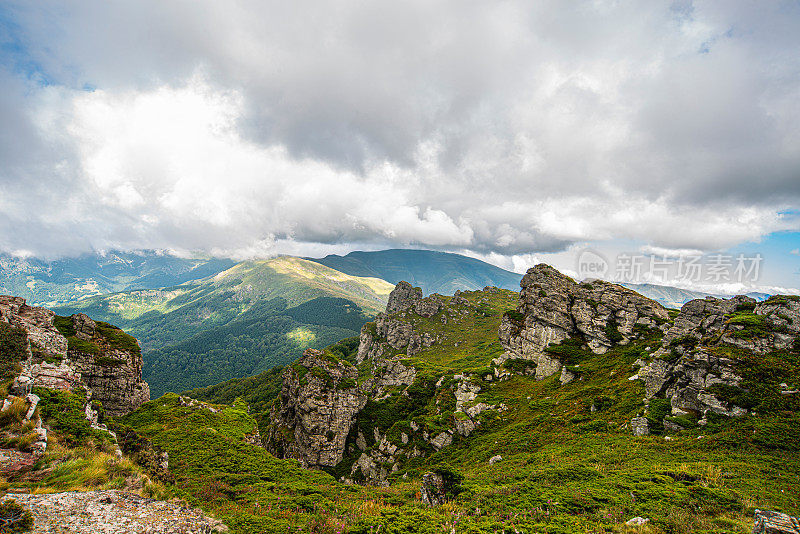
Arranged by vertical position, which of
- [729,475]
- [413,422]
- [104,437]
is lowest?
[413,422]

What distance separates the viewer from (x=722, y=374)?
2517 cm

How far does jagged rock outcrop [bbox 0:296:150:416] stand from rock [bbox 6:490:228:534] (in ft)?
50.0

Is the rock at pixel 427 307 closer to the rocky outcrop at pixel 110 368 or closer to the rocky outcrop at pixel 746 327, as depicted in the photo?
the rocky outcrop at pixel 746 327

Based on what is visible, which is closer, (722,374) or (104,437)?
(104,437)

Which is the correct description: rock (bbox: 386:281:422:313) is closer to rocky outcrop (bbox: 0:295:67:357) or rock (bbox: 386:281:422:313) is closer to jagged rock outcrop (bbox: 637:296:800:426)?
jagged rock outcrop (bbox: 637:296:800:426)

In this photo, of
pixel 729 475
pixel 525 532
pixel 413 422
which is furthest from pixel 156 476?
pixel 413 422

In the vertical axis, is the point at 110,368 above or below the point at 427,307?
below

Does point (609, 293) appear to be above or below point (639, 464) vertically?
above

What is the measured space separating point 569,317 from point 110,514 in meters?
60.9

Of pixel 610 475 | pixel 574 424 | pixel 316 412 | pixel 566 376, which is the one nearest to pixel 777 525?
pixel 610 475

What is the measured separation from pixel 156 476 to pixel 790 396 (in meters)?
45.0

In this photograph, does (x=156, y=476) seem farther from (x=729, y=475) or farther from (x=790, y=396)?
Result: (x=790, y=396)

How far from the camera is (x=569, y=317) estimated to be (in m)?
53.7

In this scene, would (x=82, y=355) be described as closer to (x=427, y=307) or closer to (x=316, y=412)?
(x=316, y=412)
